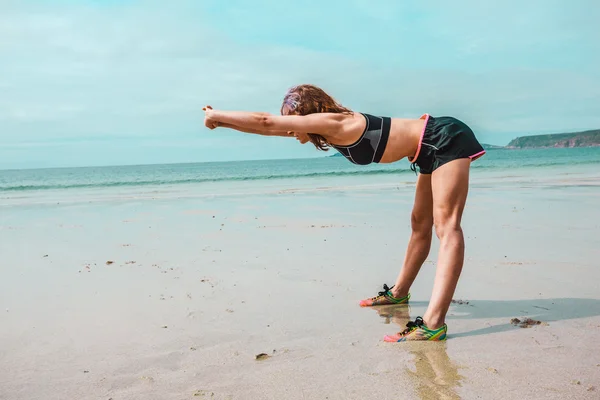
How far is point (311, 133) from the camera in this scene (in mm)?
3439

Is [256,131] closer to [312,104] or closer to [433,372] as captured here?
[312,104]

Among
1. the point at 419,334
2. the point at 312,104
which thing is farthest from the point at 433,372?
the point at 312,104

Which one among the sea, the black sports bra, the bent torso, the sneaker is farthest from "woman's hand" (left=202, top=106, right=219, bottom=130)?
the sea

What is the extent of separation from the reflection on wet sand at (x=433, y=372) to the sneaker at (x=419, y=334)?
4 cm

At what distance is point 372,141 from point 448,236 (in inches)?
31.8

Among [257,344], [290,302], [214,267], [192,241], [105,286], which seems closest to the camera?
[257,344]

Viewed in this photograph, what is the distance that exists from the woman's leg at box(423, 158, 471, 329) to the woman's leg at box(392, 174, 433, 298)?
48 cm

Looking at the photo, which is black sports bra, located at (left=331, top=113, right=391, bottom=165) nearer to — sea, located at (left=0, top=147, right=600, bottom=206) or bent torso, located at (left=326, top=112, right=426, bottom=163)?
bent torso, located at (left=326, top=112, right=426, bottom=163)

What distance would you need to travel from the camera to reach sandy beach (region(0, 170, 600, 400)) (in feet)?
9.18

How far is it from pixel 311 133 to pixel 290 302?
5.05 ft

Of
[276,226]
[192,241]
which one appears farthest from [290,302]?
[276,226]

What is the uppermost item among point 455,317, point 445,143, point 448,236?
point 445,143

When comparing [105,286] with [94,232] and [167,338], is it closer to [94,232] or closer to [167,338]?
[167,338]

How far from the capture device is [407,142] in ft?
11.6
